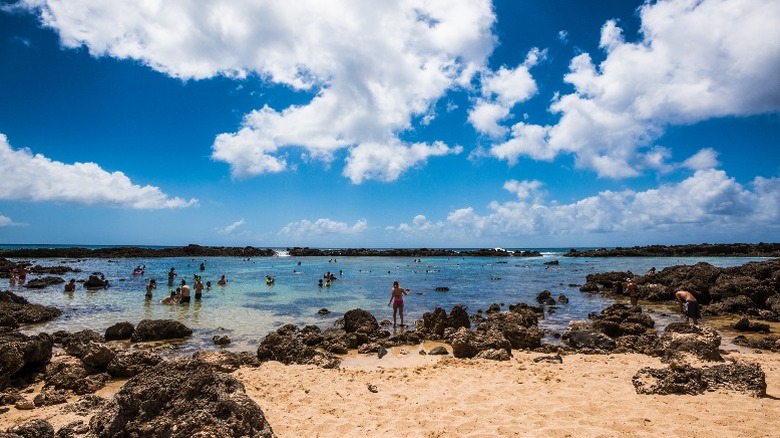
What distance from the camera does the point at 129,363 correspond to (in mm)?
10758

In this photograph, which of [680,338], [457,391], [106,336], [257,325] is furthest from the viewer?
[257,325]

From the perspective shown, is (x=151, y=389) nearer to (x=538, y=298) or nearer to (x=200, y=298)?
(x=200, y=298)

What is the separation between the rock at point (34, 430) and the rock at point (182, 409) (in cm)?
74

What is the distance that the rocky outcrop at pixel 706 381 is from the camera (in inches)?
312

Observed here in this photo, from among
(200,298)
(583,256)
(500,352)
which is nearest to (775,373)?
(500,352)

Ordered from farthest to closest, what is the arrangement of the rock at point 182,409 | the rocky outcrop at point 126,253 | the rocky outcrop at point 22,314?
the rocky outcrop at point 126,253
the rocky outcrop at point 22,314
the rock at point 182,409

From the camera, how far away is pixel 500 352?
11.9m

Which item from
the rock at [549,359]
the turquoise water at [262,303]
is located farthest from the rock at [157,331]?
the rock at [549,359]

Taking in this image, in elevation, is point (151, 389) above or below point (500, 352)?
above

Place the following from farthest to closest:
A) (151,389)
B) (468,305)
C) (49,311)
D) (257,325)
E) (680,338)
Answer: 1. (468,305)
2. (49,311)
3. (257,325)
4. (680,338)
5. (151,389)

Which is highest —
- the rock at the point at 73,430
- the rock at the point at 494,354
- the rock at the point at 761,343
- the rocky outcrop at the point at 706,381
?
the rocky outcrop at the point at 706,381

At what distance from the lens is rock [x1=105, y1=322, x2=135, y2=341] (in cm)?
1570

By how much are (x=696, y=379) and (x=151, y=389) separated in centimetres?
998

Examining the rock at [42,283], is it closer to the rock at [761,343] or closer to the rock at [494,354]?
the rock at [494,354]
